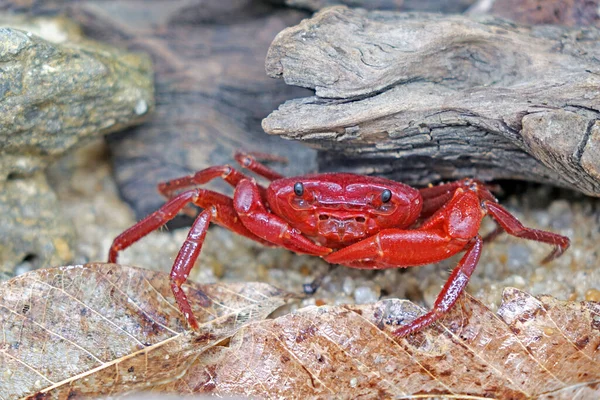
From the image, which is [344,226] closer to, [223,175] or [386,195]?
[386,195]

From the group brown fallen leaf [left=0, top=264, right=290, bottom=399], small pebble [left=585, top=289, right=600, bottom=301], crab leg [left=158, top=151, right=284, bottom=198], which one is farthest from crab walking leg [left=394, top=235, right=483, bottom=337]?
crab leg [left=158, top=151, right=284, bottom=198]

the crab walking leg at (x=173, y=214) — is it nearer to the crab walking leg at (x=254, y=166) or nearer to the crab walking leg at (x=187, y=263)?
the crab walking leg at (x=187, y=263)

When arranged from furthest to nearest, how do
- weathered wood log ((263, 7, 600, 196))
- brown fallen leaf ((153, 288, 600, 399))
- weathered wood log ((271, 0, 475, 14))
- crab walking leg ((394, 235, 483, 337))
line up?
weathered wood log ((271, 0, 475, 14))
weathered wood log ((263, 7, 600, 196))
crab walking leg ((394, 235, 483, 337))
brown fallen leaf ((153, 288, 600, 399))

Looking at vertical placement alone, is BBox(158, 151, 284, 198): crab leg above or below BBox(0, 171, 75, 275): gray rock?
above

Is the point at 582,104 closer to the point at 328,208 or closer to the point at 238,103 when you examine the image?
the point at 328,208

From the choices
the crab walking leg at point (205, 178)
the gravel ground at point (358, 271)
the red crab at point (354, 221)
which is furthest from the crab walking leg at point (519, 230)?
the crab walking leg at point (205, 178)

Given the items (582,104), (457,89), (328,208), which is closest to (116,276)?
(328,208)

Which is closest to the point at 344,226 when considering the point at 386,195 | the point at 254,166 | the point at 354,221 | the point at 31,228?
the point at 354,221

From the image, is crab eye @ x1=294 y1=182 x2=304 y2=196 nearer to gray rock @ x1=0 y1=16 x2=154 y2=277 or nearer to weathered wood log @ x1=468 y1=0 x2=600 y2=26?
gray rock @ x1=0 y1=16 x2=154 y2=277
